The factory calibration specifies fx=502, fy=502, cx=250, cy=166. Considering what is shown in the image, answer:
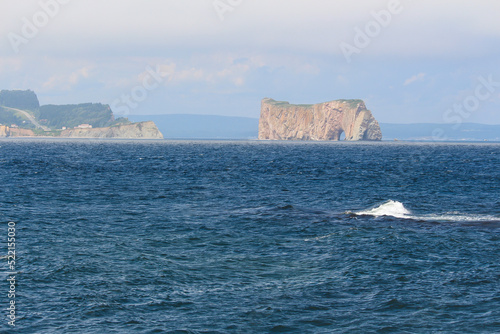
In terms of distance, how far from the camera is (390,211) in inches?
1604

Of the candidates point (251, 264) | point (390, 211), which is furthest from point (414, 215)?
point (251, 264)

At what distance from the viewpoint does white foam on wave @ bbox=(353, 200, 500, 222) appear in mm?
37125

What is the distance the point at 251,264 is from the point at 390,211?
764 inches

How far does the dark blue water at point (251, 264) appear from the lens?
59.3 ft

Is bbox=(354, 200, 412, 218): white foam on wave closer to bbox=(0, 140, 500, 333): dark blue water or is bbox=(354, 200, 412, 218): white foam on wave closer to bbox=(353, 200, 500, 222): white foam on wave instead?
bbox=(353, 200, 500, 222): white foam on wave

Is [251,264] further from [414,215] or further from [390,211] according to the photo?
[390,211]

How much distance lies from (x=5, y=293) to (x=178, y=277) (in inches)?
278

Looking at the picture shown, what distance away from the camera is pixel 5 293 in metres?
20.1

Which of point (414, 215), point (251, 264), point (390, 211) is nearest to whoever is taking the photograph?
point (251, 264)

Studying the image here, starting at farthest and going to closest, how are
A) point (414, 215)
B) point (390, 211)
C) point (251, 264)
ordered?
point (390, 211) < point (414, 215) < point (251, 264)

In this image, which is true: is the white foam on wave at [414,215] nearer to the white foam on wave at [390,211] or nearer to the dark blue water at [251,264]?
the white foam on wave at [390,211]

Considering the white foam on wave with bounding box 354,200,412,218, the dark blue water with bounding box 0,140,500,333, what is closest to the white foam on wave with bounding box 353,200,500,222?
the white foam on wave with bounding box 354,200,412,218

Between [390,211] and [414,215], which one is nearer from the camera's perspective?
[414,215]

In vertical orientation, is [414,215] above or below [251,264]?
above
